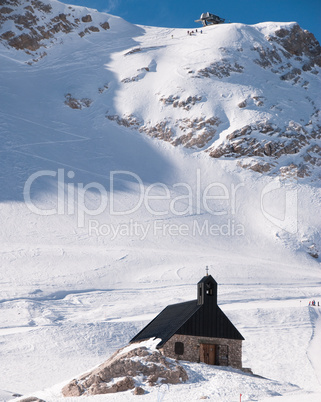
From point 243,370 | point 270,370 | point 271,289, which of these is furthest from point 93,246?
point 243,370

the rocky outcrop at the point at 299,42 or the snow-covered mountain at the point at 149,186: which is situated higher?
the rocky outcrop at the point at 299,42

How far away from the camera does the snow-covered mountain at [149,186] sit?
166 feet

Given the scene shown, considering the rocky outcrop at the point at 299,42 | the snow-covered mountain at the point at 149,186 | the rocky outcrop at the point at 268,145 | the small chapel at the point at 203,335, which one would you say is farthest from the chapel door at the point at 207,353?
the rocky outcrop at the point at 299,42

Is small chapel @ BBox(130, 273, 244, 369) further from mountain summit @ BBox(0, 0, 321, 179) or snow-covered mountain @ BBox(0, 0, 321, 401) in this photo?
mountain summit @ BBox(0, 0, 321, 179)

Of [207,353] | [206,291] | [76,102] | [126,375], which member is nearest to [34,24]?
[76,102]

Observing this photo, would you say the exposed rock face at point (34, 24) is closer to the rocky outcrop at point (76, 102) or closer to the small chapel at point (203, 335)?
the rocky outcrop at point (76, 102)

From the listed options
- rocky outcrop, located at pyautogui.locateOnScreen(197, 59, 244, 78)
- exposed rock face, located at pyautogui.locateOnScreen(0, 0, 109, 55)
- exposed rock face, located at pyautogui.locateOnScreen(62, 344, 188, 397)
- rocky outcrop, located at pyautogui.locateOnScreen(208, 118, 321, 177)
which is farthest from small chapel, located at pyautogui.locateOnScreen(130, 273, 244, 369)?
exposed rock face, located at pyautogui.locateOnScreen(0, 0, 109, 55)

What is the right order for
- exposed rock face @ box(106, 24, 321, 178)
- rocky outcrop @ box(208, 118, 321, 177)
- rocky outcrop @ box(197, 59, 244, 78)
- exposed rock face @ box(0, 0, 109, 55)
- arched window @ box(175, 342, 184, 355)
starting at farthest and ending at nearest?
exposed rock face @ box(0, 0, 109, 55) < rocky outcrop @ box(197, 59, 244, 78) < exposed rock face @ box(106, 24, 321, 178) < rocky outcrop @ box(208, 118, 321, 177) < arched window @ box(175, 342, 184, 355)

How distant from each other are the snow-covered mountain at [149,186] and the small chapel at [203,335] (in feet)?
8.39

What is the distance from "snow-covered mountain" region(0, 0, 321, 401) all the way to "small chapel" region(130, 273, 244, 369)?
2.56 meters

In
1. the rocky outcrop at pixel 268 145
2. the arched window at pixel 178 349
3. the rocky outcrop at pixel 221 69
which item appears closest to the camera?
the arched window at pixel 178 349

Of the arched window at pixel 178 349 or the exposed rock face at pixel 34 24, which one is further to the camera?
the exposed rock face at pixel 34 24

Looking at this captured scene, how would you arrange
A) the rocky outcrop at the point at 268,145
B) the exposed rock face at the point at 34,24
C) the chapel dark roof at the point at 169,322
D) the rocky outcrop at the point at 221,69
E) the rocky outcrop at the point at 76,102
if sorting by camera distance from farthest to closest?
1. the exposed rock face at the point at 34,24
2. the rocky outcrop at the point at 221,69
3. the rocky outcrop at the point at 76,102
4. the rocky outcrop at the point at 268,145
5. the chapel dark roof at the point at 169,322

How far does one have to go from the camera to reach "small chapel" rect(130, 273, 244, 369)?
117 feet
